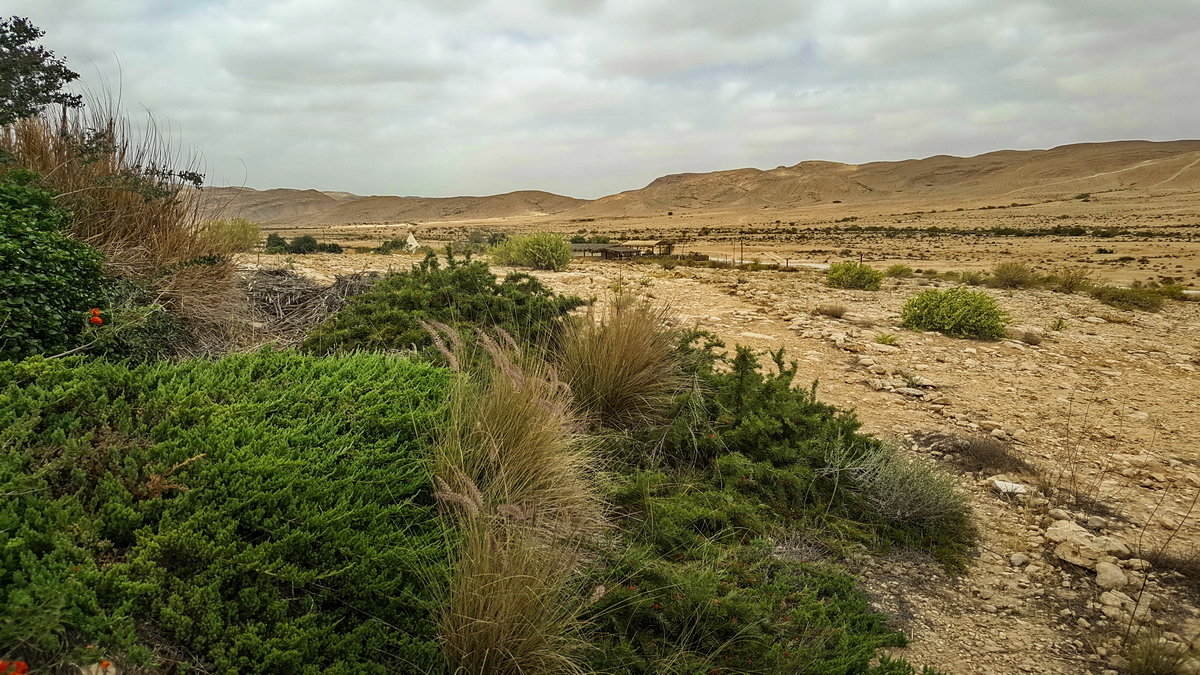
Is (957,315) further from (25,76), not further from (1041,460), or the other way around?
(25,76)

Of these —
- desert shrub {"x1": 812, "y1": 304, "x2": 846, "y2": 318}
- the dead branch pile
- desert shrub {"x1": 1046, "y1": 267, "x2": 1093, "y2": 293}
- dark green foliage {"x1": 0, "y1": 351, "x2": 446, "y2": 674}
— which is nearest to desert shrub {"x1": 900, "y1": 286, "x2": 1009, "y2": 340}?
desert shrub {"x1": 812, "y1": 304, "x2": 846, "y2": 318}

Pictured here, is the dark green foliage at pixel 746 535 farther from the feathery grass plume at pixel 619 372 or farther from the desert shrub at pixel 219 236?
the desert shrub at pixel 219 236

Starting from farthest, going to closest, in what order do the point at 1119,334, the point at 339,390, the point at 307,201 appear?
the point at 307,201 < the point at 1119,334 < the point at 339,390

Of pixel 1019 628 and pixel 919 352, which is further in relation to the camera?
pixel 919 352

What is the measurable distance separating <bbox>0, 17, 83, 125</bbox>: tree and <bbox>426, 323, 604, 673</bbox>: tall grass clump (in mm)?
4647

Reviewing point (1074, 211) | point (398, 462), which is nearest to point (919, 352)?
point (398, 462)

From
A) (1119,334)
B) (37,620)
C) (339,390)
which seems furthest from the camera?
(1119,334)

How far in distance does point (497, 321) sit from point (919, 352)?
5535 millimetres

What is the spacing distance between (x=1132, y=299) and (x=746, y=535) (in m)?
11.8

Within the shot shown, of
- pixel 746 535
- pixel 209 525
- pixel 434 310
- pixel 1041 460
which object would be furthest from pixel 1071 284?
pixel 209 525

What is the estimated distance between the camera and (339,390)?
2852mm

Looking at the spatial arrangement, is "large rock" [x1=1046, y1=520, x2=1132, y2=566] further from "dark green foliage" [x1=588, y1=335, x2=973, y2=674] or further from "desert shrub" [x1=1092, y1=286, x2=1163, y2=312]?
"desert shrub" [x1=1092, y1=286, x2=1163, y2=312]

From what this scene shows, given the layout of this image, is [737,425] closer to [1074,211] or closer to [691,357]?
[691,357]

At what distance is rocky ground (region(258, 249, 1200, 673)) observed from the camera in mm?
2719
